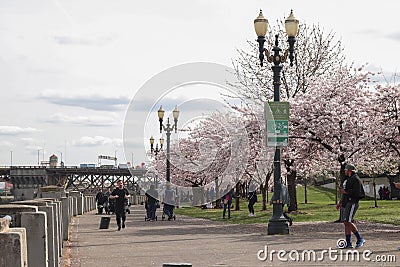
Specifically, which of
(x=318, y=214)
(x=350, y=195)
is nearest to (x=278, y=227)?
(x=350, y=195)

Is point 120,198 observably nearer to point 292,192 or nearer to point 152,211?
point 152,211

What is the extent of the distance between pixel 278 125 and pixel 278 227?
2.97 metres

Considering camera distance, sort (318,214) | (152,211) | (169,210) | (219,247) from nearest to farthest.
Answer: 1. (219,247)
2. (318,214)
3. (152,211)
4. (169,210)

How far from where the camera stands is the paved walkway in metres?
15.0

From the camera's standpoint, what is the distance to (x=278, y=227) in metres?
22.5

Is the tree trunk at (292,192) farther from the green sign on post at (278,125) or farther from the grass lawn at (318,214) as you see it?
the green sign on post at (278,125)

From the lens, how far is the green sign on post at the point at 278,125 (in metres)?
22.9

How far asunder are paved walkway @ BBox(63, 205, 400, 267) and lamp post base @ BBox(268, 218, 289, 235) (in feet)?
0.80

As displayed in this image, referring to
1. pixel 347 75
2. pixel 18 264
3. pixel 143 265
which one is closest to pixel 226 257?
pixel 143 265

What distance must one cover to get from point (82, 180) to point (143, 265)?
159 m

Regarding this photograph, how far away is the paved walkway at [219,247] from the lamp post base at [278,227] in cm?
24

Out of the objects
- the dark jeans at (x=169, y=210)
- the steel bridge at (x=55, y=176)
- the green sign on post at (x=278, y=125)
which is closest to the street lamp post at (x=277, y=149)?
the green sign on post at (x=278, y=125)

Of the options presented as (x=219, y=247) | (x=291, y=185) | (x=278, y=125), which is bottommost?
(x=219, y=247)

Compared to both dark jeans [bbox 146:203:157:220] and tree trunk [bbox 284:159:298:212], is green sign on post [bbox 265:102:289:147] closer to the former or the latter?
tree trunk [bbox 284:159:298:212]
